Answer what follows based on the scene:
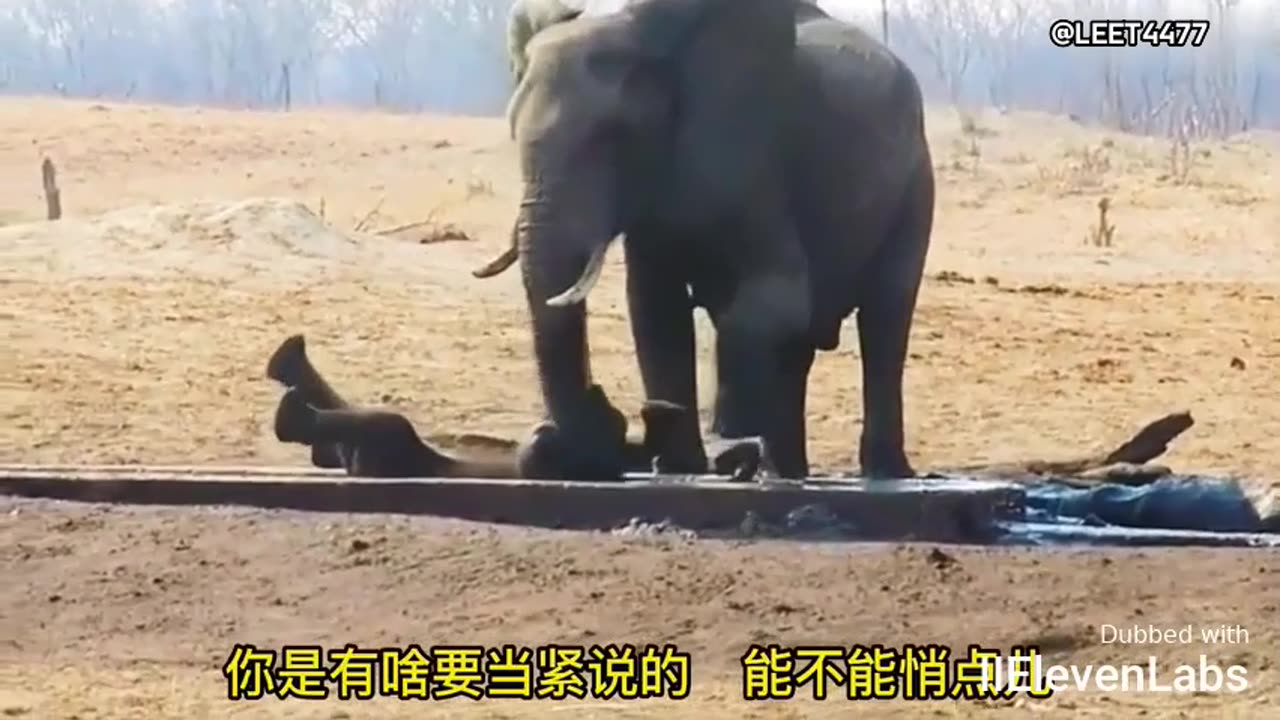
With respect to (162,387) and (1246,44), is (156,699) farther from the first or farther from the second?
(1246,44)

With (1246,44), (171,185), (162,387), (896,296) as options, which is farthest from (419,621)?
(1246,44)

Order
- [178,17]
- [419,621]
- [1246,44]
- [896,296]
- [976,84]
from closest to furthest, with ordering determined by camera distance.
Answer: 1. [419,621]
2. [896,296]
3. [1246,44]
4. [976,84]
5. [178,17]

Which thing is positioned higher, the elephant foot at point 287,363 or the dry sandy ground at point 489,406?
the elephant foot at point 287,363

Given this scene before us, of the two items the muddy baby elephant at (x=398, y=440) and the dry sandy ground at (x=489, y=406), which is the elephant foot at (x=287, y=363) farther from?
the dry sandy ground at (x=489, y=406)

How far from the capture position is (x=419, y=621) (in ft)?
20.7

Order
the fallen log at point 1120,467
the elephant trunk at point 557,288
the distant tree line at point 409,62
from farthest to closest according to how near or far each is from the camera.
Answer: the distant tree line at point 409,62
the fallen log at point 1120,467
the elephant trunk at point 557,288

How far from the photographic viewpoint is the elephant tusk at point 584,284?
7.30 m

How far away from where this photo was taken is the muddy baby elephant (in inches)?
303

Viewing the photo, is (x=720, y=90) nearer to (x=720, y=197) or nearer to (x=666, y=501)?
(x=720, y=197)

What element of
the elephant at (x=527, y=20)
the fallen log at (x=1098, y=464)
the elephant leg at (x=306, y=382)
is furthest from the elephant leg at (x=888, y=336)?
the elephant leg at (x=306, y=382)

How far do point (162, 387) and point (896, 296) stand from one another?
4.81m

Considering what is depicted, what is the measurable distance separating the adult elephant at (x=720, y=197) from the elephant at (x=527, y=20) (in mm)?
234
